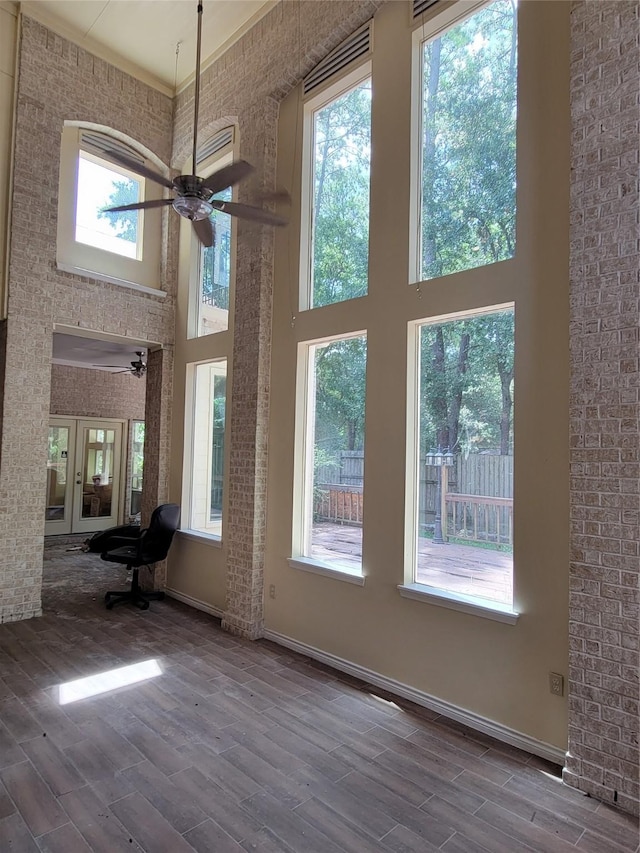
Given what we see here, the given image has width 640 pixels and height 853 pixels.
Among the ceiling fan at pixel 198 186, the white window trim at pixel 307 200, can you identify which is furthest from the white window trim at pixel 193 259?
the ceiling fan at pixel 198 186

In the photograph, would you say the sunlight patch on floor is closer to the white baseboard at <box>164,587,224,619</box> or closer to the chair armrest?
the white baseboard at <box>164,587,224,619</box>

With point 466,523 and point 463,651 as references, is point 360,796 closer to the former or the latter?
point 463,651

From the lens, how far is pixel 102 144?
5605 mm

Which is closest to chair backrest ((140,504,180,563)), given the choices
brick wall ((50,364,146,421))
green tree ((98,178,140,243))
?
green tree ((98,178,140,243))

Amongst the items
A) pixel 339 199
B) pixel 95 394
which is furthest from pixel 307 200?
pixel 95 394

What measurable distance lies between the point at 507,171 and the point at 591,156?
0.66 metres

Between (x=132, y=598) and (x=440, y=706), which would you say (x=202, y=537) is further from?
(x=440, y=706)

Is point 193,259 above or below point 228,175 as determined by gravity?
above

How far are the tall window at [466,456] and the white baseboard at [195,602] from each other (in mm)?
2465

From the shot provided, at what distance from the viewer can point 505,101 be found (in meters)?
3.23

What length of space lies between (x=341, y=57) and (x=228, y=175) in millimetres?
1929

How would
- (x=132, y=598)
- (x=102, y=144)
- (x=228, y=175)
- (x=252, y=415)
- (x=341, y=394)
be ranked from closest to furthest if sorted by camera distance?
1. (x=228, y=175)
2. (x=341, y=394)
3. (x=252, y=415)
4. (x=132, y=598)
5. (x=102, y=144)

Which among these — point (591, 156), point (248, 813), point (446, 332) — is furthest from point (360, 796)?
point (591, 156)

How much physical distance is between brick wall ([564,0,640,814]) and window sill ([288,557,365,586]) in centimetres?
160
